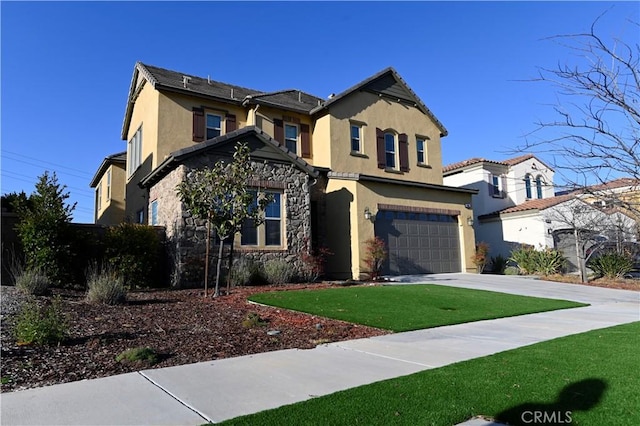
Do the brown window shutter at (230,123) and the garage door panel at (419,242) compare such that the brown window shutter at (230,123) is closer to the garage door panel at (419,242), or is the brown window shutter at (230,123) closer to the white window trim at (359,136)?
the white window trim at (359,136)

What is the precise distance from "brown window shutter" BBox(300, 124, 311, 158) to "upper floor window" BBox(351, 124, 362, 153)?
6.78 feet

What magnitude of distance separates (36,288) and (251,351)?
6.47 m

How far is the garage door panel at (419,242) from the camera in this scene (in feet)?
61.2

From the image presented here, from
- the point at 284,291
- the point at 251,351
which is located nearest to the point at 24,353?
the point at 251,351

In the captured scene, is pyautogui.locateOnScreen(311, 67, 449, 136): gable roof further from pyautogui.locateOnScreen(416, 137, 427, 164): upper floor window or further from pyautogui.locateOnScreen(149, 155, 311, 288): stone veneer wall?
pyautogui.locateOnScreen(149, 155, 311, 288): stone veneer wall

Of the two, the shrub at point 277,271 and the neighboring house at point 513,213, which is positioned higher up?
the neighboring house at point 513,213

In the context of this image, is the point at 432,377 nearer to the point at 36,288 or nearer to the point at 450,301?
the point at 450,301

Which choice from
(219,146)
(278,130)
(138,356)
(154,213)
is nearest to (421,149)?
(278,130)

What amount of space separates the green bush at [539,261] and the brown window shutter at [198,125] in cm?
1624

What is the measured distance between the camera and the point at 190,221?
1402 cm

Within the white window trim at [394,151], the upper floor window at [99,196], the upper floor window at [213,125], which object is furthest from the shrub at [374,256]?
the upper floor window at [99,196]

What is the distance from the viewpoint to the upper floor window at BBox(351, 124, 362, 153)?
2117 cm

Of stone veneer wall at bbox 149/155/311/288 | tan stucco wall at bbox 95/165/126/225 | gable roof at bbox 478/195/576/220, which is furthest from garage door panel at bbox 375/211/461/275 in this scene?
tan stucco wall at bbox 95/165/126/225

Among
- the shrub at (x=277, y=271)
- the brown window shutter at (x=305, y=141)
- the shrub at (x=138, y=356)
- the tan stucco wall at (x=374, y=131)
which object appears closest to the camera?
the shrub at (x=138, y=356)
